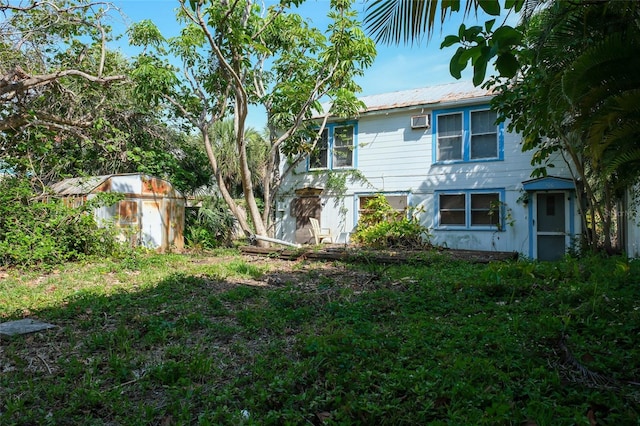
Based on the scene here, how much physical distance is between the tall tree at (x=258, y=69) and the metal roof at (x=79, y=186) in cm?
274

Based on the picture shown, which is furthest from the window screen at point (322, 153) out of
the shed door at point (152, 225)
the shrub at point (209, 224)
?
the shed door at point (152, 225)

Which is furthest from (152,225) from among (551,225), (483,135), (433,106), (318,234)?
(551,225)

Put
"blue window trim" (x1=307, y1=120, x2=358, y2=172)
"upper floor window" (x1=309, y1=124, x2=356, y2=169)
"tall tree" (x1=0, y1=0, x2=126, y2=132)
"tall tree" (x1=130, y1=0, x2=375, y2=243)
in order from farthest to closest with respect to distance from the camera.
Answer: "upper floor window" (x1=309, y1=124, x2=356, y2=169) < "blue window trim" (x1=307, y1=120, x2=358, y2=172) < "tall tree" (x1=130, y1=0, x2=375, y2=243) < "tall tree" (x1=0, y1=0, x2=126, y2=132)

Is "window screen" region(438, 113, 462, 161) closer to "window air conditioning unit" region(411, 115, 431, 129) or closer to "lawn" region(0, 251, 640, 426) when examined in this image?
"window air conditioning unit" region(411, 115, 431, 129)

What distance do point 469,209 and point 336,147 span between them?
4.84m

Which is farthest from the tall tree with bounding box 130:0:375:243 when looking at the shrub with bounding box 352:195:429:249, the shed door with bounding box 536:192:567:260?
the shed door with bounding box 536:192:567:260

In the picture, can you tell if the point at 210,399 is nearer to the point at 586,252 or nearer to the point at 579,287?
the point at 579,287

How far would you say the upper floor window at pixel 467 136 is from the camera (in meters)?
11.7

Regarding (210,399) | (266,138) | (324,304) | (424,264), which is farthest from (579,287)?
(266,138)

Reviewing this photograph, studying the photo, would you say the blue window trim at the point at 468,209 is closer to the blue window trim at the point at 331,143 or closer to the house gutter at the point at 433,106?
the house gutter at the point at 433,106

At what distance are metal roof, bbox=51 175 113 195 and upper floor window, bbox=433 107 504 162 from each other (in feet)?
31.4

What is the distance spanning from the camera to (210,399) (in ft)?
9.39

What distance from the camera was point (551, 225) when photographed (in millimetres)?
10852

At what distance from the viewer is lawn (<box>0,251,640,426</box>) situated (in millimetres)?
2633
